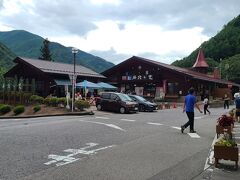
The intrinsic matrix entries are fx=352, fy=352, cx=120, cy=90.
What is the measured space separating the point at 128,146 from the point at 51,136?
290 centimetres

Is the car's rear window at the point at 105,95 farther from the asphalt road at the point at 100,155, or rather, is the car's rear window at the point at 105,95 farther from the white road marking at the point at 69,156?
the white road marking at the point at 69,156

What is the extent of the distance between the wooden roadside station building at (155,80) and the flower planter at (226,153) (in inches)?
1475

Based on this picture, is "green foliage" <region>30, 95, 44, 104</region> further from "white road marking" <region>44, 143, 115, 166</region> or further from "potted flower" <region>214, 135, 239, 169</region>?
"potted flower" <region>214, 135, 239, 169</region>

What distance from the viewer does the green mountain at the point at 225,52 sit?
3184 inches

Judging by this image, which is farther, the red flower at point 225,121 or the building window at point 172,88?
the building window at point 172,88

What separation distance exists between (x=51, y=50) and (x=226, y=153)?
138m

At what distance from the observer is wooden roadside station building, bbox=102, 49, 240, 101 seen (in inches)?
1854

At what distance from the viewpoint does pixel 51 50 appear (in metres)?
141

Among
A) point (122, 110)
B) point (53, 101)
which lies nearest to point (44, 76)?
point (53, 101)

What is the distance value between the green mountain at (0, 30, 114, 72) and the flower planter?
12999cm

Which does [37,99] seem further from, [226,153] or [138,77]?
[138,77]

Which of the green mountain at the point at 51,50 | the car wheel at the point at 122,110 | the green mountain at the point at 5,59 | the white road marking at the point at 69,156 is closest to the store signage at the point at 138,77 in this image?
the car wheel at the point at 122,110

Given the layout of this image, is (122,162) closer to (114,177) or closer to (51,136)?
(114,177)

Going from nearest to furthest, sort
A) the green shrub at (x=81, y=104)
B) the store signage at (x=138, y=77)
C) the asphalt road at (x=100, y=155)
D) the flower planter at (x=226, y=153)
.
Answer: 1. the asphalt road at (x=100, y=155)
2. the flower planter at (x=226, y=153)
3. the green shrub at (x=81, y=104)
4. the store signage at (x=138, y=77)
